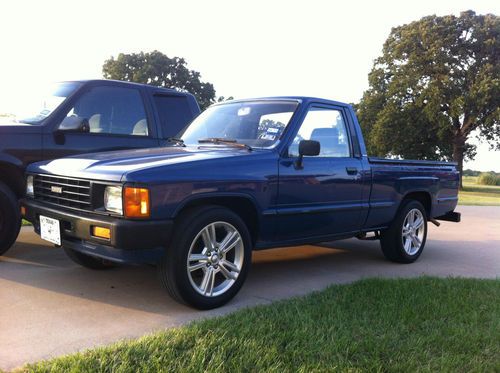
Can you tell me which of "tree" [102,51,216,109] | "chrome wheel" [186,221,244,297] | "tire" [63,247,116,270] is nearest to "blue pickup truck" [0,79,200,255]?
"tire" [63,247,116,270]

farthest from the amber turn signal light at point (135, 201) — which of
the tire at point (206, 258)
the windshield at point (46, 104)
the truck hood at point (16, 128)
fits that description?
the windshield at point (46, 104)

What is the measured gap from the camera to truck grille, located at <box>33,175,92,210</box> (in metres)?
3.90

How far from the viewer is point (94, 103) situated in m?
5.97

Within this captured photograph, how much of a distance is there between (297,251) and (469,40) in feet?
112

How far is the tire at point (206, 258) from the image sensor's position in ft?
12.4

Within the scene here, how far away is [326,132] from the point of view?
5352 mm

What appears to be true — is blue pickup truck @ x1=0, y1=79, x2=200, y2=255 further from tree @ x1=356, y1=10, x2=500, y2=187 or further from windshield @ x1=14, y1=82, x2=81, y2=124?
tree @ x1=356, y1=10, x2=500, y2=187

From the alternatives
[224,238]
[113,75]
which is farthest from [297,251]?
[113,75]

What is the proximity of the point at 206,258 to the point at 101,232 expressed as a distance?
0.86m

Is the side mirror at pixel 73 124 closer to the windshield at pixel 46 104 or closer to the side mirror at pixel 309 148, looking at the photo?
the windshield at pixel 46 104

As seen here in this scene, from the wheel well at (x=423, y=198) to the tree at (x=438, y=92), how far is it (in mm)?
29075

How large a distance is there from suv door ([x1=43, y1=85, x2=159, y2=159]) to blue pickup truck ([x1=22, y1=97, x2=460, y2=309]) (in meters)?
0.96

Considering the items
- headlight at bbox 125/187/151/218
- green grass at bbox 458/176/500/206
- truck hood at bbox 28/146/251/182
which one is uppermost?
truck hood at bbox 28/146/251/182

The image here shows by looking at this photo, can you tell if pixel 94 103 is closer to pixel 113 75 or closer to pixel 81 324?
pixel 81 324
